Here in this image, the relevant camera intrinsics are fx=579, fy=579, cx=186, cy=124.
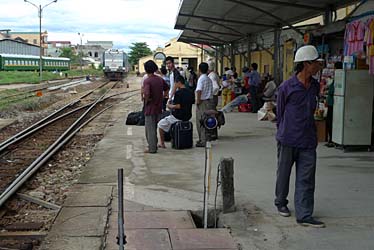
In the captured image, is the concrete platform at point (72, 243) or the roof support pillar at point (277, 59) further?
the roof support pillar at point (277, 59)

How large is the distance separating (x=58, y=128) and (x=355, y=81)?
419 inches

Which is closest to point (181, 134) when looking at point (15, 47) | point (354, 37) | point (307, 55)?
point (354, 37)

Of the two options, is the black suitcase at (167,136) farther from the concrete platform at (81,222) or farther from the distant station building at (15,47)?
the distant station building at (15,47)

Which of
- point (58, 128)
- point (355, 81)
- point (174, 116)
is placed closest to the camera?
point (355, 81)

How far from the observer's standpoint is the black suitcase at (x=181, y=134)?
38.7 feet

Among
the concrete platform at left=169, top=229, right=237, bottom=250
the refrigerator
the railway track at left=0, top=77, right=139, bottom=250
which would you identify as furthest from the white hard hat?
the refrigerator

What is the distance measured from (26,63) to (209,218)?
256 feet

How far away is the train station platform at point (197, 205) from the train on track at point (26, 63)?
6602 cm

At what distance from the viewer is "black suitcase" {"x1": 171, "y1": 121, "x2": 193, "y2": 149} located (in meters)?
11.8

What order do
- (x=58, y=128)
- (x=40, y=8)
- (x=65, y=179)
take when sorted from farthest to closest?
(x=40, y=8)
(x=58, y=128)
(x=65, y=179)

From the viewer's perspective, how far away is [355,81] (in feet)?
36.1

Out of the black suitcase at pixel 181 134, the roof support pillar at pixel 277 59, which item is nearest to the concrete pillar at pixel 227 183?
the black suitcase at pixel 181 134

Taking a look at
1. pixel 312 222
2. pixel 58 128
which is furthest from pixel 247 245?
pixel 58 128

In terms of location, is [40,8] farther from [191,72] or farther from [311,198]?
[311,198]
